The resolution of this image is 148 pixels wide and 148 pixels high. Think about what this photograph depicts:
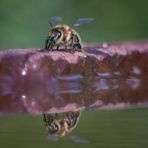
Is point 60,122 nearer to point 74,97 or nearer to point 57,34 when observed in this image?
point 74,97

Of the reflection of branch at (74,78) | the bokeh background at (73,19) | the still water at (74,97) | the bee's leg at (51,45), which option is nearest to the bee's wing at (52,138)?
A: the still water at (74,97)

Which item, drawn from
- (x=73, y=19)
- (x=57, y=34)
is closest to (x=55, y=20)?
(x=57, y=34)

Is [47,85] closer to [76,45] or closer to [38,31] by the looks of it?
[76,45]

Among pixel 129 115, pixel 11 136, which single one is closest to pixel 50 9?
pixel 129 115

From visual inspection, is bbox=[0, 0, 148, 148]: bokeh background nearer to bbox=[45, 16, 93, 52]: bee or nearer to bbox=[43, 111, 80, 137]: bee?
bbox=[45, 16, 93, 52]: bee

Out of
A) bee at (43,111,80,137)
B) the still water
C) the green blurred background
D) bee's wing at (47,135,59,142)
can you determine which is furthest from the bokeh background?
bee's wing at (47,135,59,142)
